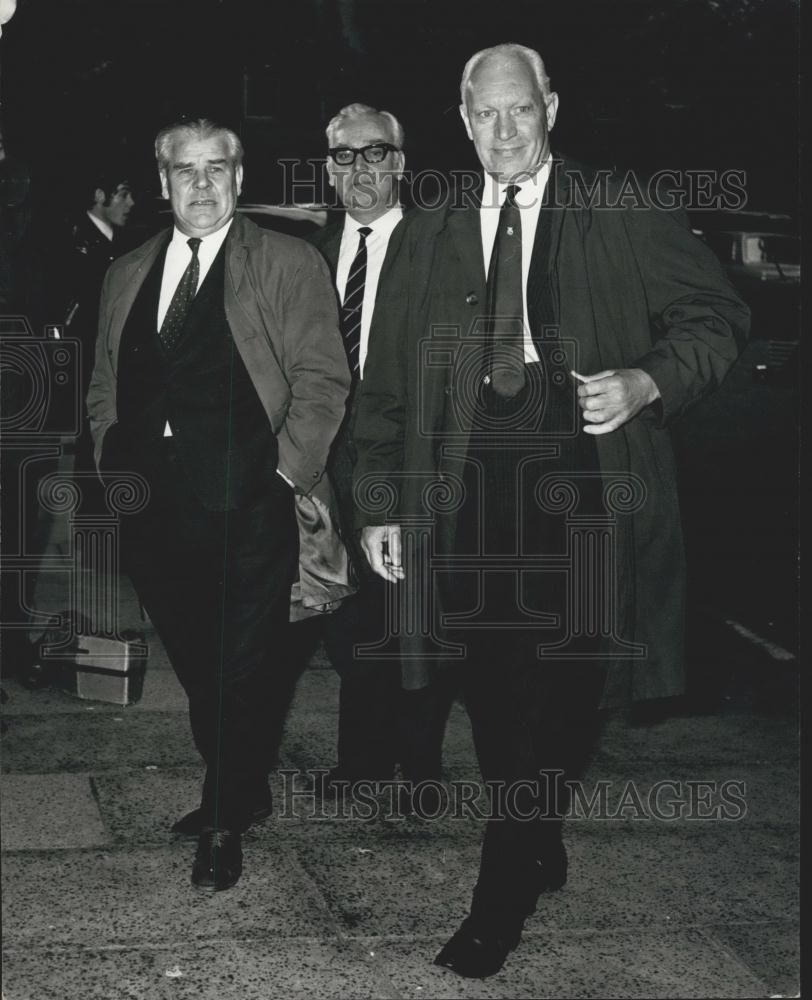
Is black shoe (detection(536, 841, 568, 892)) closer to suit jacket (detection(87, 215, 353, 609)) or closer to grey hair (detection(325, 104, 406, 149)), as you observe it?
suit jacket (detection(87, 215, 353, 609))

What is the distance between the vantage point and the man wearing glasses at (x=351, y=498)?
4.75m

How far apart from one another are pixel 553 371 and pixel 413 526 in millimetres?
550

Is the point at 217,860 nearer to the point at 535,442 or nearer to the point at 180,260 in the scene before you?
the point at 535,442

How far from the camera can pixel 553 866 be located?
3.98 metres

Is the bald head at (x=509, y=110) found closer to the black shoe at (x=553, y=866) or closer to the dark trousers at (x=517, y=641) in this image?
the dark trousers at (x=517, y=641)

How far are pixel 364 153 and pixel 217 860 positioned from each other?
7.53 ft

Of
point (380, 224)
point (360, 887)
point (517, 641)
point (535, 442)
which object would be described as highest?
point (380, 224)

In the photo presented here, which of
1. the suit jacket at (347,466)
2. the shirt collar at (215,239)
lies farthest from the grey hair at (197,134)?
the suit jacket at (347,466)

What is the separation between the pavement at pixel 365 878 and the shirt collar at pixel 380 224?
182 cm

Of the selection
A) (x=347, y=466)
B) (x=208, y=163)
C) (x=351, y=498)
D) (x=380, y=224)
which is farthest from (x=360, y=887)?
(x=380, y=224)

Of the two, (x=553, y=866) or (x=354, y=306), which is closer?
(x=553, y=866)

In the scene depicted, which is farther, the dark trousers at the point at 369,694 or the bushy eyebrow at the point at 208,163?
the dark trousers at the point at 369,694

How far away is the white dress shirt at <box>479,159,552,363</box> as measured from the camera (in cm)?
354

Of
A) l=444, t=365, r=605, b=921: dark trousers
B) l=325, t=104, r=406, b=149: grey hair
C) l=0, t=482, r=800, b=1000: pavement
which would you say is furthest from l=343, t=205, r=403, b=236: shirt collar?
l=0, t=482, r=800, b=1000: pavement
